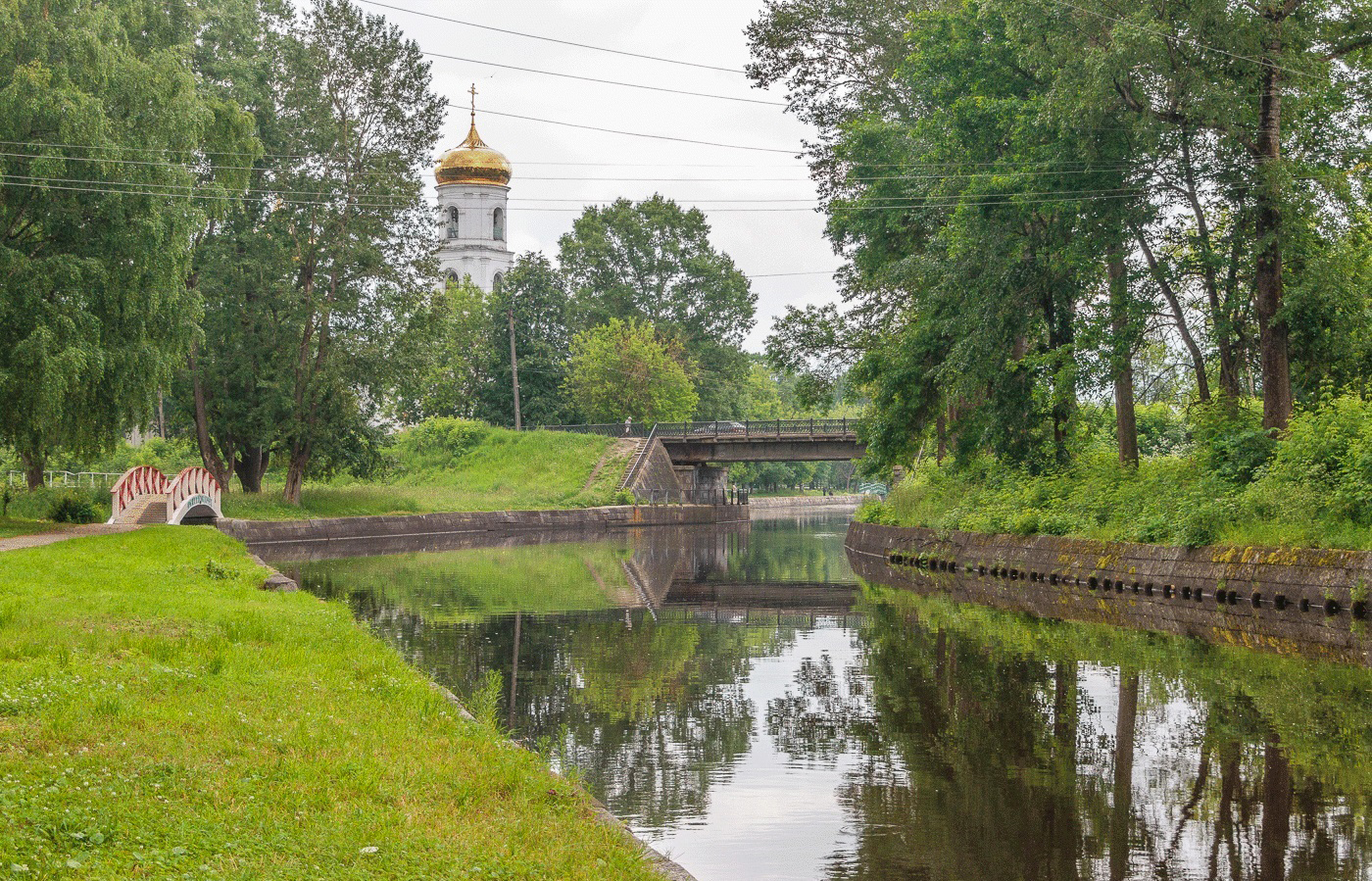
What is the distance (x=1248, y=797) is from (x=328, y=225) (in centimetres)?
4461

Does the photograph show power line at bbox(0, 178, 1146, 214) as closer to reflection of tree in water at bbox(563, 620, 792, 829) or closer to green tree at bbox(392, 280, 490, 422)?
reflection of tree in water at bbox(563, 620, 792, 829)

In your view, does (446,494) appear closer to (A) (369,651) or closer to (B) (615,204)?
(B) (615,204)

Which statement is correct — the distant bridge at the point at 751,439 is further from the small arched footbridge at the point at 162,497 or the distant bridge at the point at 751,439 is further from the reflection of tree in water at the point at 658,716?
the reflection of tree in water at the point at 658,716

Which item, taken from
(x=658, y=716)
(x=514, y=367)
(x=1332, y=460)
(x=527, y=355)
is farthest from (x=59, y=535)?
(x=527, y=355)

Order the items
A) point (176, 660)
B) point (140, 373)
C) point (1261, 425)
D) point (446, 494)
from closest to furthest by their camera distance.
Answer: point (176, 660) → point (1261, 425) → point (140, 373) → point (446, 494)

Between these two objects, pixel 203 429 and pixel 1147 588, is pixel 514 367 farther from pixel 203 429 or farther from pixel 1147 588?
pixel 1147 588

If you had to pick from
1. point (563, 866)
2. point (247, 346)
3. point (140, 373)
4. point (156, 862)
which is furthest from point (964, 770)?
point (247, 346)

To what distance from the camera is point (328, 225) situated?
48.9 m

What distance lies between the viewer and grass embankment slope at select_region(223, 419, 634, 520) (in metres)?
57.4

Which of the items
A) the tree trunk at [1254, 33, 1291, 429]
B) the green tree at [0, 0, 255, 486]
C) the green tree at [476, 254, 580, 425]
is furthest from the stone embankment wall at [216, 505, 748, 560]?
the tree trunk at [1254, 33, 1291, 429]

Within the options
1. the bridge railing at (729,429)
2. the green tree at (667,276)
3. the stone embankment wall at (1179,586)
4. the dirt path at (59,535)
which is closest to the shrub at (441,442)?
the bridge railing at (729,429)

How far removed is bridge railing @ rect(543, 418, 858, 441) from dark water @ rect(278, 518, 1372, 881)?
148ft

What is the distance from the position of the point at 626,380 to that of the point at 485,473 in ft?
50.5

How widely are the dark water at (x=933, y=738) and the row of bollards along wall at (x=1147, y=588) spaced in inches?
110
